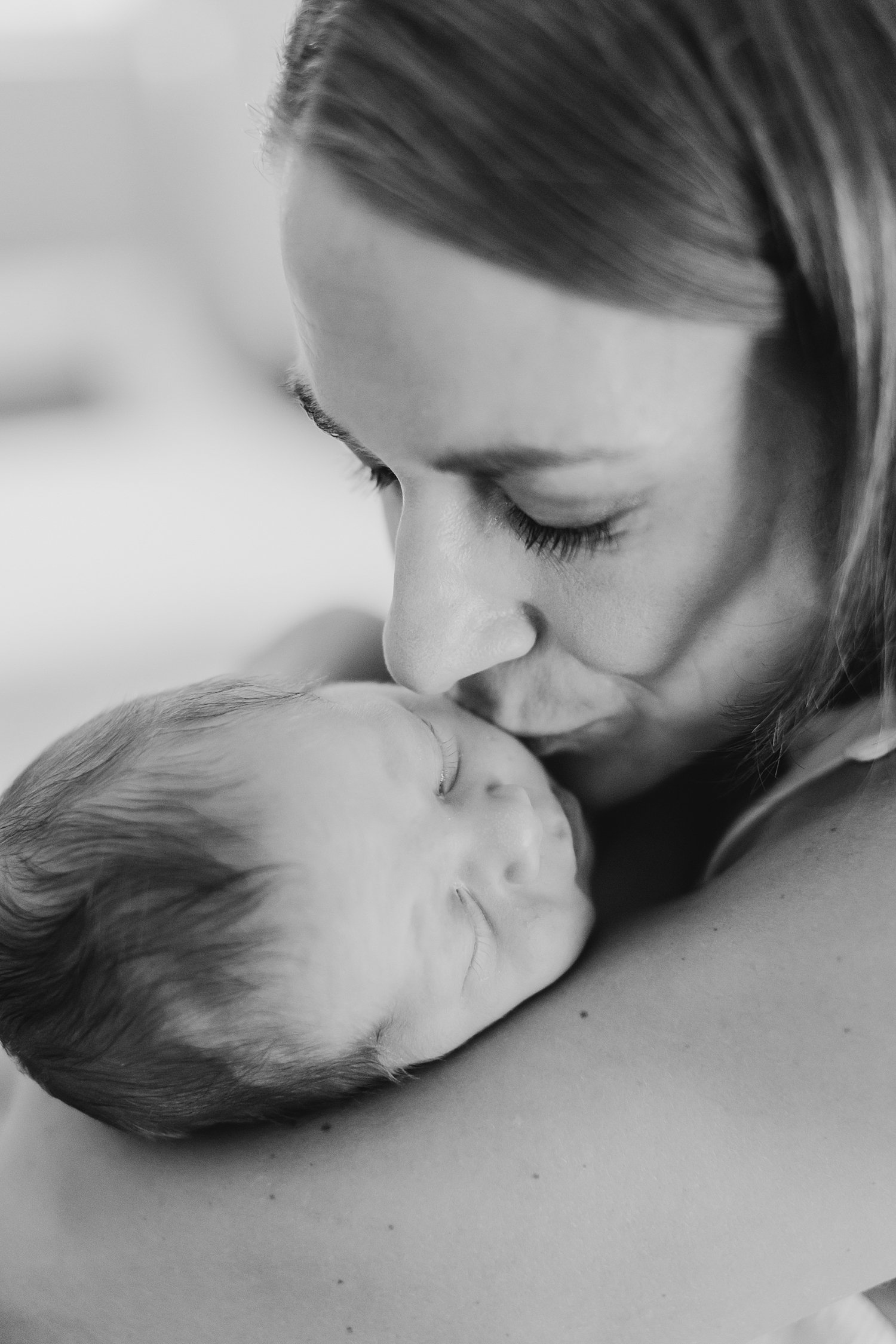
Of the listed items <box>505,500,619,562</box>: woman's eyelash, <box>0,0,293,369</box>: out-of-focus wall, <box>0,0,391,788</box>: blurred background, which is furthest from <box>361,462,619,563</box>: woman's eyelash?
<box>0,0,293,369</box>: out-of-focus wall

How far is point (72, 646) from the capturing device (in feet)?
7.69

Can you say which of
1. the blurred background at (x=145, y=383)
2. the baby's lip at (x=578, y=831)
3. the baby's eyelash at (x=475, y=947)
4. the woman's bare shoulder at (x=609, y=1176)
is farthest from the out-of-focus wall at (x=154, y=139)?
the woman's bare shoulder at (x=609, y=1176)

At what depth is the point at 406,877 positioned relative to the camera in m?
1.00

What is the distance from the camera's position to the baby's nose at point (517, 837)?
1.04 metres

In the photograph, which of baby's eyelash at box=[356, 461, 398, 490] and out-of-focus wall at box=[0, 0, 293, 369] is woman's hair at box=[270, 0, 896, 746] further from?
out-of-focus wall at box=[0, 0, 293, 369]

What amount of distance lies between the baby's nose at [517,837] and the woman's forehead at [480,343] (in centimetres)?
39

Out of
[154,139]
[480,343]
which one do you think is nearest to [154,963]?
[480,343]

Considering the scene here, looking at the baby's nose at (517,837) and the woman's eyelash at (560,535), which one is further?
the baby's nose at (517,837)

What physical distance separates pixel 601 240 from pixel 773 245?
110 millimetres

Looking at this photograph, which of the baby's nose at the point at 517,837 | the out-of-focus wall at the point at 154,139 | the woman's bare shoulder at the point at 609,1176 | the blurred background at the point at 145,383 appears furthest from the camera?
the out-of-focus wall at the point at 154,139

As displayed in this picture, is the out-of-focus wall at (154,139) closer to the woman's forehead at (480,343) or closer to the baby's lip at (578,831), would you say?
the baby's lip at (578,831)

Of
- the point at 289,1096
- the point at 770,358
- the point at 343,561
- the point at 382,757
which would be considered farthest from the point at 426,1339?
the point at 343,561

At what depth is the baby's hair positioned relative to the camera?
934 mm

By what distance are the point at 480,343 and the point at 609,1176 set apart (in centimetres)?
53
